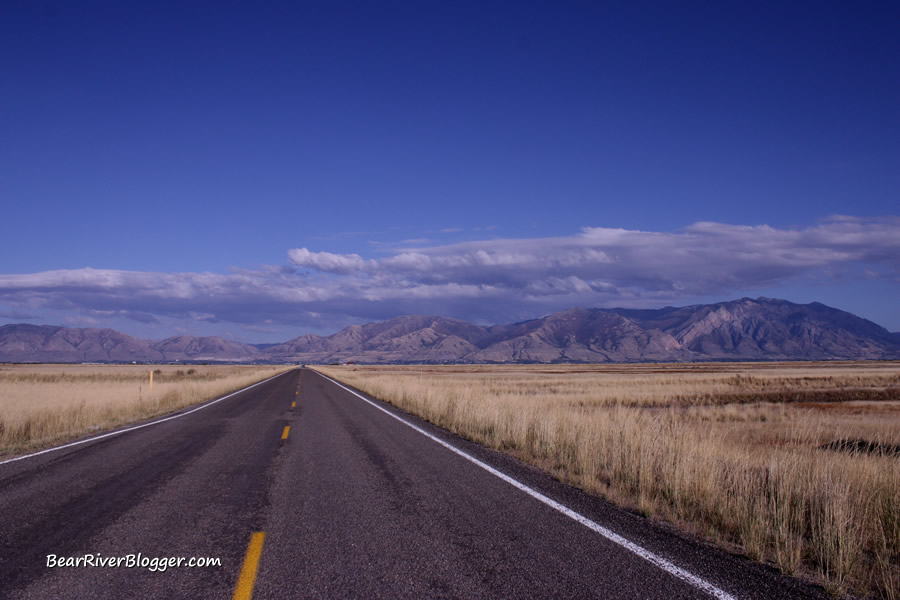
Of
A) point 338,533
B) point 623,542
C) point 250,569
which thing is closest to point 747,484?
point 623,542

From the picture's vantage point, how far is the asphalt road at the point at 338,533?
434 cm

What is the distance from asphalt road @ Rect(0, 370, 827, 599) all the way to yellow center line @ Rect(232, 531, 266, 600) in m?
0.02

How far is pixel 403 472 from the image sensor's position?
8812mm

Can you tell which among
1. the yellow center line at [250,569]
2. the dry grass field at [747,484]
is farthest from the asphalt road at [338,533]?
the dry grass field at [747,484]

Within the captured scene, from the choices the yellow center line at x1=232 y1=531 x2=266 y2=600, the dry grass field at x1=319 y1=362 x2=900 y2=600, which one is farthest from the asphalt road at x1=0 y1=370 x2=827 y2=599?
the dry grass field at x1=319 y1=362 x2=900 y2=600

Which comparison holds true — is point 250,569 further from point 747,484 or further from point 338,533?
point 747,484

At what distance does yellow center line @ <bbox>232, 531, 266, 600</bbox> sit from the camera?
414 cm

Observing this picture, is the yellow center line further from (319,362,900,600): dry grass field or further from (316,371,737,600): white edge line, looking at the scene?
(319,362,900,600): dry grass field

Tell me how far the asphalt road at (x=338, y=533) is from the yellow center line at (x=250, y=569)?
0.02 metres

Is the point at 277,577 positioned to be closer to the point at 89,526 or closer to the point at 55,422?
the point at 89,526

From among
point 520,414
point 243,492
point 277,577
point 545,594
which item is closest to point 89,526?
point 243,492

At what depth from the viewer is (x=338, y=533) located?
565 cm

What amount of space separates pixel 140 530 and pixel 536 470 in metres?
5.97

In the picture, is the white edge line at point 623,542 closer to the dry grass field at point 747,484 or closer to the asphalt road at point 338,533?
the asphalt road at point 338,533
